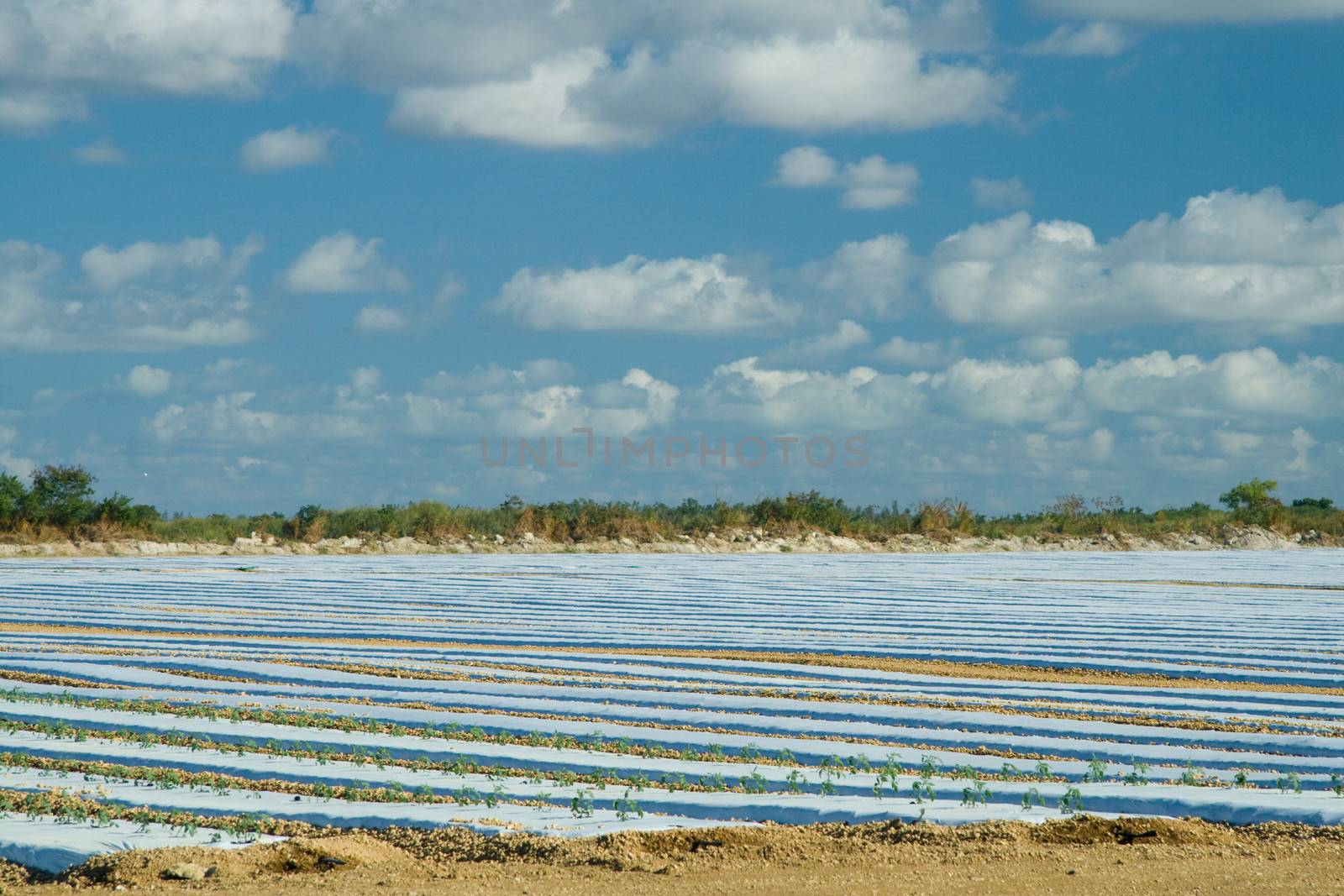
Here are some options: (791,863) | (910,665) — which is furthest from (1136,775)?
(910,665)

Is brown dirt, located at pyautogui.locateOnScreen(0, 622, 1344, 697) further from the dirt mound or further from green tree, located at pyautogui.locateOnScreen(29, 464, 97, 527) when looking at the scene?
green tree, located at pyautogui.locateOnScreen(29, 464, 97, 527)

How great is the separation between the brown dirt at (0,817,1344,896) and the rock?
26 millimetres

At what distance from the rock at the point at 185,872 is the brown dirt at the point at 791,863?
0.08ft

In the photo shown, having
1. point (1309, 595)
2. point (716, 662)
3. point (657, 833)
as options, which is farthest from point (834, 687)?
point (1309, 595)

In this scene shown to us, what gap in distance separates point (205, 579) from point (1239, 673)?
13814 mm

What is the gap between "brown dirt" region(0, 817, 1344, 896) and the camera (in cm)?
384

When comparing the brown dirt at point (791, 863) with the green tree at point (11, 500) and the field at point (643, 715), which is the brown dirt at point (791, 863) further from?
the green tree at point (11, 500)

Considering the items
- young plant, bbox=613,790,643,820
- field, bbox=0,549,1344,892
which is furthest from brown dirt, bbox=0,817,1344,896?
young plant, bbox=613,790,643,820

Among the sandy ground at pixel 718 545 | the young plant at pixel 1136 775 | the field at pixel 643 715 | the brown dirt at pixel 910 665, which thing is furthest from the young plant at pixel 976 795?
the sandy ground at pixel 718 545

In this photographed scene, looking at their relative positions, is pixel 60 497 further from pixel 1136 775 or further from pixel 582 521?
pixel 1136 775

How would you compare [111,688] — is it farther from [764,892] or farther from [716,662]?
[764,892]

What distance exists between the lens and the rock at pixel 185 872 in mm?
3959

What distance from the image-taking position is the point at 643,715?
693 cm

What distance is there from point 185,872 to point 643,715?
3.22 metres
